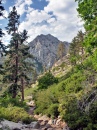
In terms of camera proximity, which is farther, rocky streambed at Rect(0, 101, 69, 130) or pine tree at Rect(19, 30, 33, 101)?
pine tree at Rect(19, 30, 33, 101)

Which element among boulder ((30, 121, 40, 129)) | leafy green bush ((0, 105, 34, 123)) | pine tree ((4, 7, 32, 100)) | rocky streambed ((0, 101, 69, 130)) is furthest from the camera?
pine tree ((4, 7, 32, 100))

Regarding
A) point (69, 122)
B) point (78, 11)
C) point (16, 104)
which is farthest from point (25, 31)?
point (78, 11)

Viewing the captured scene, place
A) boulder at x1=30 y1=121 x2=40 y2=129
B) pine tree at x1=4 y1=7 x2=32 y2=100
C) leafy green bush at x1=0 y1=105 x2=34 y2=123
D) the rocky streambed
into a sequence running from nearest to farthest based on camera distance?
the rocky streambed, boulder at x1=30 y1=121 x2=40 y2=129, leafy green bush at x1=0 y1=105 x2=34 y2=123, pine tree at x1=4 y1=7 x2=32 y2=100

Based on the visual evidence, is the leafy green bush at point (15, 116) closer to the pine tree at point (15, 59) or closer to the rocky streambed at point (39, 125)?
the rocky streambed at point (39, 125)

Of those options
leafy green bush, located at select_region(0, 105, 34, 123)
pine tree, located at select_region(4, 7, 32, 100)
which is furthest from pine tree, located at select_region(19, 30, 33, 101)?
leafy green bush, located at select_region(0, 105, 34, 123)

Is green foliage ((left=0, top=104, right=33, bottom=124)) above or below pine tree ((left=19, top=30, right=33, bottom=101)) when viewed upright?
below

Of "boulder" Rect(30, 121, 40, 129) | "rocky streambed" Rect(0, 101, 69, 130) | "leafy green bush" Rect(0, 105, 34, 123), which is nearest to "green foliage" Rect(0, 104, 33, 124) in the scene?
"leafy green bush" Rect(0, 105, 34, 123)

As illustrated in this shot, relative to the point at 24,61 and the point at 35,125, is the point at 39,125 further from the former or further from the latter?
the point at 24,61

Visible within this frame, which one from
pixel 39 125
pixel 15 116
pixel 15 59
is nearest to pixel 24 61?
pixel 15 59

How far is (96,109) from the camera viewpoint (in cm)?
1756

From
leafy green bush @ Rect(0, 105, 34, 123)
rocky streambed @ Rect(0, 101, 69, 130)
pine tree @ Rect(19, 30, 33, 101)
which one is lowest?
rocky streambed @ Rect(0, 101, 69, 130)

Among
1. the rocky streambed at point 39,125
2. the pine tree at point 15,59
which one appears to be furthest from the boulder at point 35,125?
the pine tree at point 15,59

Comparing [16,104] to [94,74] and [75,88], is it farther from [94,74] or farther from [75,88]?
[94,74]

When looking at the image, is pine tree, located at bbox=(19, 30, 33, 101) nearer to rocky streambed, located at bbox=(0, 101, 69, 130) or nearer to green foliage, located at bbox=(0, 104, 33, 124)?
green foliage, located at bbox=(0, 104, 33, 124)
